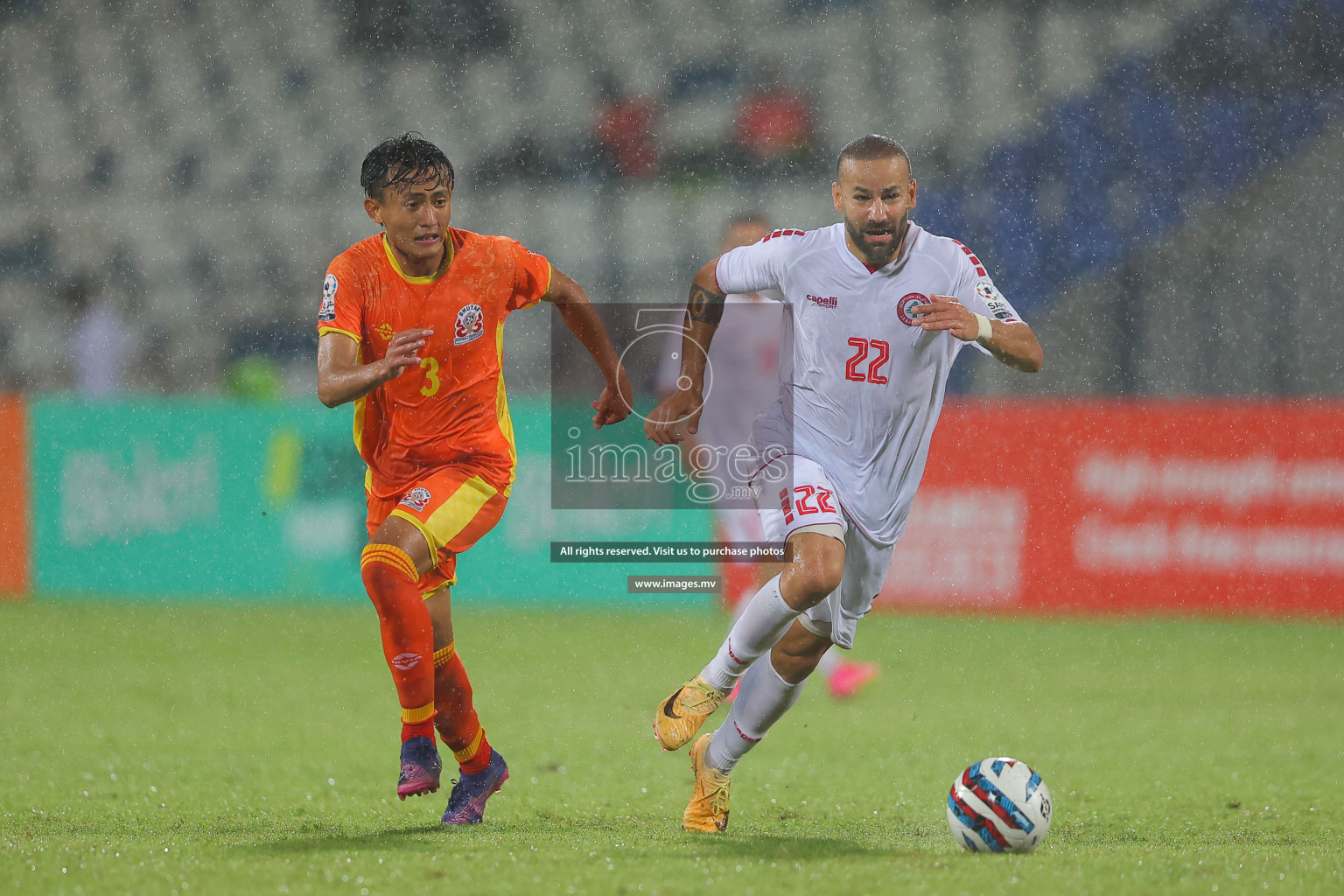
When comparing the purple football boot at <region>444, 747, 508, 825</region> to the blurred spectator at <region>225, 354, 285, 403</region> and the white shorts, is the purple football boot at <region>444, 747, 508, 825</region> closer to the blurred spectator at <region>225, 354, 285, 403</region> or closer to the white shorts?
the white shorts

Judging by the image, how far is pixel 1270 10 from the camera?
15.4 m

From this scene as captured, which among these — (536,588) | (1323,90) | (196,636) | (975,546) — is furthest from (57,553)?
(1323,90)

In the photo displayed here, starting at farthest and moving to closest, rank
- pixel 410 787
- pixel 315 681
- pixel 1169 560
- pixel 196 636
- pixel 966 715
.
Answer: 1. pixel 1169 560
2. pixel 196 636
3. pixel 315 681
4. pixel 966 715
5. pixel 410 787

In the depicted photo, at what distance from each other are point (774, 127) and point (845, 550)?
11401mm

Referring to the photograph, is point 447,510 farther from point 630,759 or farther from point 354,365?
point 630,759

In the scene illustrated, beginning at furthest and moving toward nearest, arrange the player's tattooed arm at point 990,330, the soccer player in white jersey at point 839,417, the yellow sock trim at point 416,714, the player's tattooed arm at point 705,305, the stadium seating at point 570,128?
1. the stadium seating at point 570,128
2. the player's tattooed arm at point 705,305
3. the soccer player in white jersey at point 839,417
4. the yellow sock trim at point 416,714
5. the player's tattooed arm at point 990,330

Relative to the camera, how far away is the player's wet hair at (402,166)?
429 cm

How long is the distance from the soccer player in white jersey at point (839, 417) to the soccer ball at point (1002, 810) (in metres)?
0.68

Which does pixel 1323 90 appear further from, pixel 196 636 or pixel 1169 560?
pixel 196 636

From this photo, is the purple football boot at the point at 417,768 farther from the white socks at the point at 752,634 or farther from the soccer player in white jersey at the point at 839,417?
the white socks at the point at 752,634

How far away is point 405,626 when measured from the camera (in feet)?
13.6

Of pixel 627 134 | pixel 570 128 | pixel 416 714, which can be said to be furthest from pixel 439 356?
pixel 570 128

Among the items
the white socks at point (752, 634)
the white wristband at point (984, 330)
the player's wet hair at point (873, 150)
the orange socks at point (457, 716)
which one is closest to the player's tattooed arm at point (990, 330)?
the white wristband at point (984, 330)

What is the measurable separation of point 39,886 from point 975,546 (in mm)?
7670
